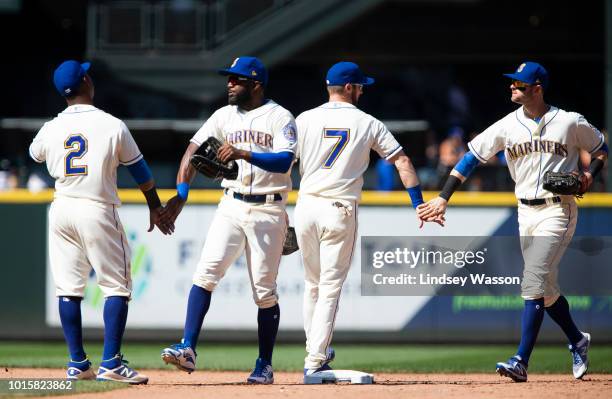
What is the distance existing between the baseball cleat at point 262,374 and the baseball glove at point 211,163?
128 centimetres

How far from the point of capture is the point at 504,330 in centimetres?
1116

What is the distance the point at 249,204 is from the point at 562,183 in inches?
82.3

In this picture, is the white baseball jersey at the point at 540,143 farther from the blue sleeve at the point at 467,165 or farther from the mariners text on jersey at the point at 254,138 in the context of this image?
the mariners text on jersey at the point at 254,138

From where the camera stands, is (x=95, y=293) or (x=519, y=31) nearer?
(x=95, y=293)

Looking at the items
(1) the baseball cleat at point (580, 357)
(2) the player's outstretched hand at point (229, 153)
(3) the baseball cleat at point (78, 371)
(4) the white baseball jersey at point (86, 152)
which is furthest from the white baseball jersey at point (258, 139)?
(1) the baseball cleat at point (580, 357)

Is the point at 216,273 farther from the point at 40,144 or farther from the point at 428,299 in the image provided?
the point at 428,299

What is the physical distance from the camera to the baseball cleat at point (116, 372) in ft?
23.6

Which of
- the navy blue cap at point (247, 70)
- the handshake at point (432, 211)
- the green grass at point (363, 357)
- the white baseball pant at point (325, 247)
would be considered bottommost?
the green grass at point (363, 357)

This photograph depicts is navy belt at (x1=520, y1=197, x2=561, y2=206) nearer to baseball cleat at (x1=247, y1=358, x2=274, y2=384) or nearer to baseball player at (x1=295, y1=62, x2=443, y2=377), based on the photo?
baseball player at (x1=295, y1=62, x2=443, y2=377)

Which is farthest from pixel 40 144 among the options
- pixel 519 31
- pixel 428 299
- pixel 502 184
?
pixel 519 31

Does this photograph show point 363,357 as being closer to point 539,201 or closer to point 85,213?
point 539,201

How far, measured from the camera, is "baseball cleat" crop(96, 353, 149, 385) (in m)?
7.20

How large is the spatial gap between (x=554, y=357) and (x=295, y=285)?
8.49 feet

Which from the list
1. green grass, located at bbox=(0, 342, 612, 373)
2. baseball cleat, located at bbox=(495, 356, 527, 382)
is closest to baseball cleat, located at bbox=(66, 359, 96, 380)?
green grass, located at bbox=(0, 342, 612, 373)
